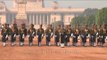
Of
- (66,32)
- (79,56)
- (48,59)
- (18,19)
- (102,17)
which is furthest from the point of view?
(18,19)

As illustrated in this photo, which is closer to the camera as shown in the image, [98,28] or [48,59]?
[48,59]

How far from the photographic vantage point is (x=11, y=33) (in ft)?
105

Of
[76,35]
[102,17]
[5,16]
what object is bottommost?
[5,16]

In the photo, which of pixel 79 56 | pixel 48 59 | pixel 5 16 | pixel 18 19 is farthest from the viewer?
pixel 5 16

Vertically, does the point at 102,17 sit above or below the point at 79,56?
below

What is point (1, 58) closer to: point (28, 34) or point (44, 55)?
point (44, 55)

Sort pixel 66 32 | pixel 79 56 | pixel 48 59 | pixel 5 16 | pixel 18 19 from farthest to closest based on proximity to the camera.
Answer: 1. pixel 5 16
2. pixel 18 19
3. pixel 66 32
4. pixel 79 56
5. pixel 48 59

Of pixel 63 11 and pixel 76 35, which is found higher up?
pixel 76 35

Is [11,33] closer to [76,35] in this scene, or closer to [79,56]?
[76,35]

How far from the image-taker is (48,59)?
75.2 feet

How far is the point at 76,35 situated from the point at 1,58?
33.0 feet

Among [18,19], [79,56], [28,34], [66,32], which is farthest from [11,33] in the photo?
[18,19]

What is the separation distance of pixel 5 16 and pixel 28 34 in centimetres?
15515

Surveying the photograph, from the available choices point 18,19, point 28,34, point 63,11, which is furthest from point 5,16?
point 28,34
